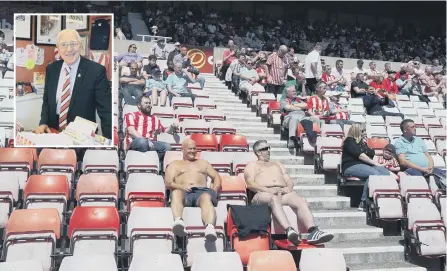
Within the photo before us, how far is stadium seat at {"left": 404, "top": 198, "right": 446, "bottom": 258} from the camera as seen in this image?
5.78m

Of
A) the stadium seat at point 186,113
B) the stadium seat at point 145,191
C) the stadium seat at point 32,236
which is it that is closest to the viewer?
the stadium seat at point 32,236

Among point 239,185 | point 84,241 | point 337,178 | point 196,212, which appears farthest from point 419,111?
point 84,241

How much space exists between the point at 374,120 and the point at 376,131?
59cm

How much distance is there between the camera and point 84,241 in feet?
15.9

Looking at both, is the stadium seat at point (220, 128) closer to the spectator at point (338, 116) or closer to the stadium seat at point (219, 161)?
the stadium seat at point (219, 161)

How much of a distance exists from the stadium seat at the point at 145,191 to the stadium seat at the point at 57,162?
80 centimetres

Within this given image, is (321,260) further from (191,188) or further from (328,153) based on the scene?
(328,153)

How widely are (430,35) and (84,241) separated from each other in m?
25.7

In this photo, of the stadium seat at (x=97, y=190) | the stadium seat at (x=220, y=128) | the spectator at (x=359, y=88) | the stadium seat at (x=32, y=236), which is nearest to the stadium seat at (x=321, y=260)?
the stadium seat at (x=97, y=190)

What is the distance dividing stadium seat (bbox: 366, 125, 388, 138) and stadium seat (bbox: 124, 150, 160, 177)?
411cm

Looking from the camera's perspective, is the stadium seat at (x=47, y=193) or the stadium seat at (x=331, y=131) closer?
the stadium seat at (x=47, y=193)

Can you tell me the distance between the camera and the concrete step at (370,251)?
575 cm

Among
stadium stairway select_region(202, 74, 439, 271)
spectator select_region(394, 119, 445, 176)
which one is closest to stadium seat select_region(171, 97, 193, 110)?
stadium stairway select_region(202, 74, 439, 271)

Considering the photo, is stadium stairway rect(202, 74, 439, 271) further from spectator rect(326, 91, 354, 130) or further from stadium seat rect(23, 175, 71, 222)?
stadium seat rect(23, 175, 71, 222)
